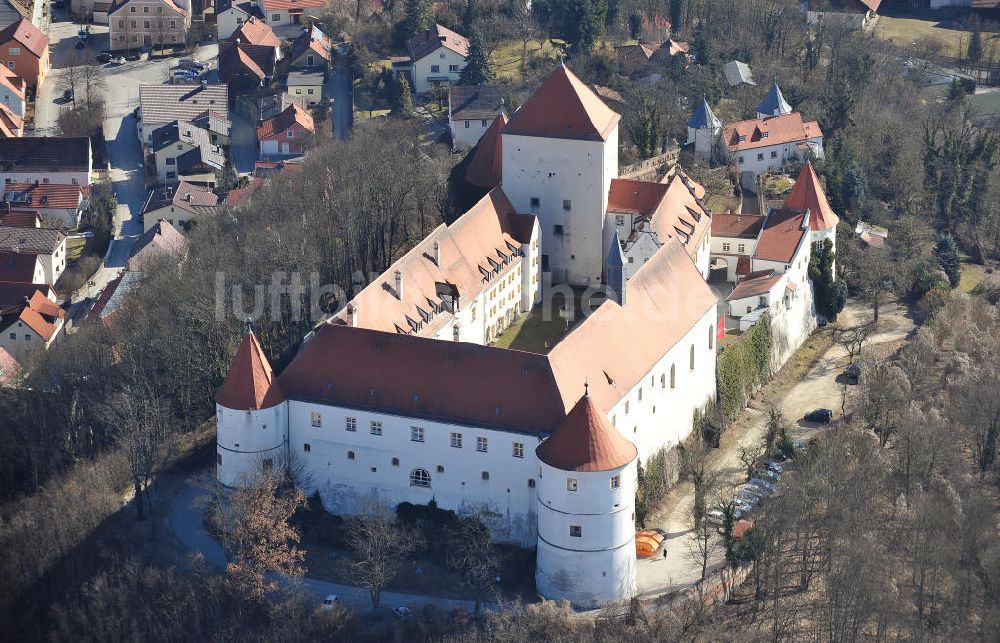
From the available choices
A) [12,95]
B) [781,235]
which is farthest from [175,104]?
[781,235]

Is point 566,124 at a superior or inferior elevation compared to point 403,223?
superior

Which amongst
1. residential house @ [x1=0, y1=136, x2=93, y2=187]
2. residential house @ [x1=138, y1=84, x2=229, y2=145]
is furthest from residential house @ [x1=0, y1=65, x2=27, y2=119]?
residential house @ [x1=138, y1=84, x2=229, y2=145]

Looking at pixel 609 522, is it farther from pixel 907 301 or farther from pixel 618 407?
pixel 907 301

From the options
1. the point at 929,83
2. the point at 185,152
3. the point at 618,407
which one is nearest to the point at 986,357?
the point at 618,407

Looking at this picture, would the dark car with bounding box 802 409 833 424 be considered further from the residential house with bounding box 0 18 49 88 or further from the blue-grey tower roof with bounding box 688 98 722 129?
the residential house with bounding box 0 18 49 88

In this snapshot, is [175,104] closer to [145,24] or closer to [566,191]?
[145,24]

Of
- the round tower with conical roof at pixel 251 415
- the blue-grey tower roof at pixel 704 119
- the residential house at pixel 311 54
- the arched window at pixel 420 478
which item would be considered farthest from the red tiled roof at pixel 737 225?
the residential house at pixel 311 54

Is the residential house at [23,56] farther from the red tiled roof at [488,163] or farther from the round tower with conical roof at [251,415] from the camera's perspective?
the round tower with conical roof at [251,415]
